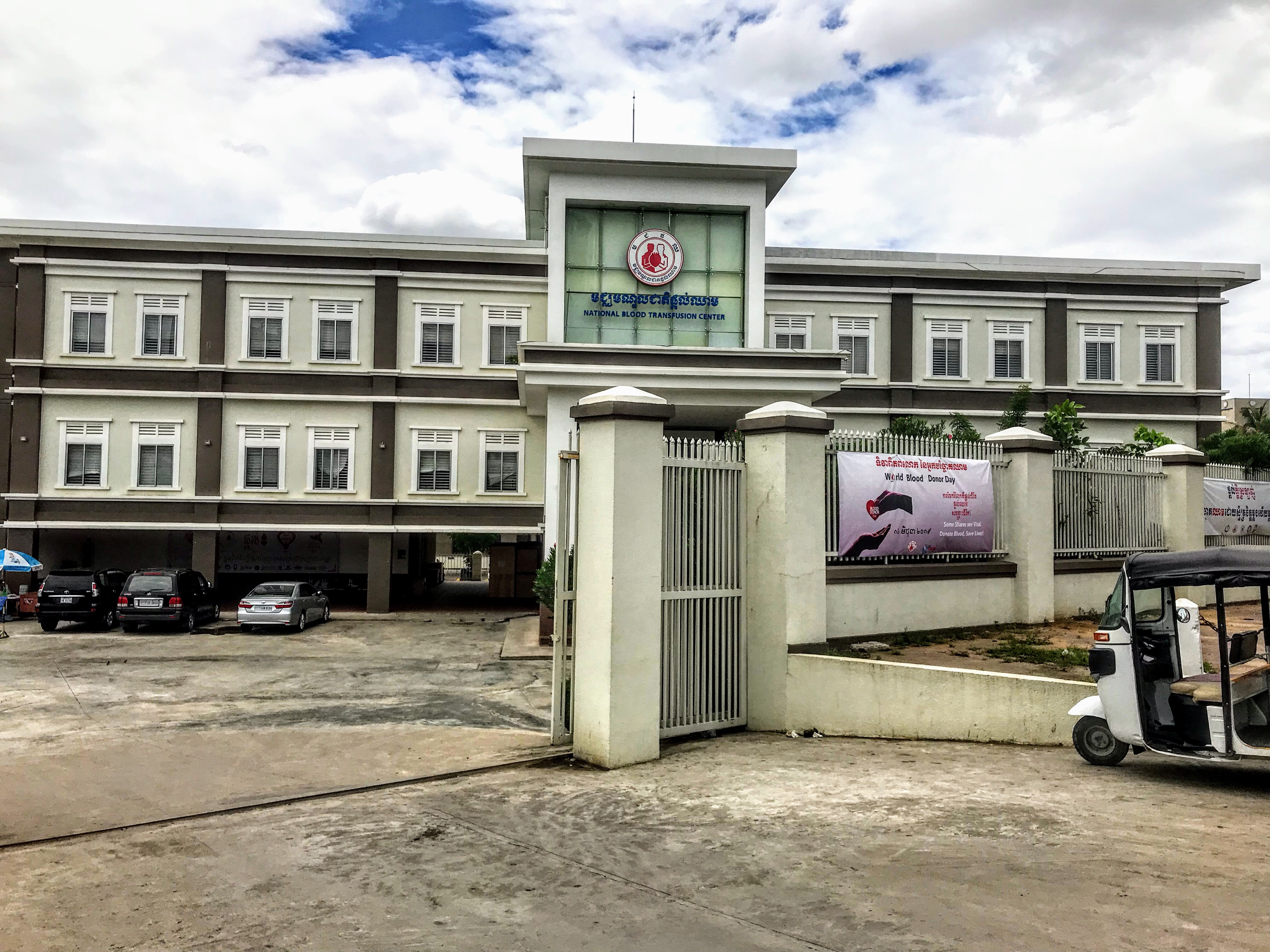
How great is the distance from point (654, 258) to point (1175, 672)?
17.2m

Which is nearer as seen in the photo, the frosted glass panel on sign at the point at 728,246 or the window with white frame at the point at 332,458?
the frosted glass panel on sign at the point at 728,246

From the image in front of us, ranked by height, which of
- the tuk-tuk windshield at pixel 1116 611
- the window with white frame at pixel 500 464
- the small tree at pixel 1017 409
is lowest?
the tuk-tuk windshield at pixel 1116 611

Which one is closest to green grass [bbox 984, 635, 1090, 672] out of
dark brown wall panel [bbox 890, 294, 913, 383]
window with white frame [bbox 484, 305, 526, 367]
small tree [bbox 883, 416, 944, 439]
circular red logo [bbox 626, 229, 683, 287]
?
small tree [bbox 883, 416, 944, 439]

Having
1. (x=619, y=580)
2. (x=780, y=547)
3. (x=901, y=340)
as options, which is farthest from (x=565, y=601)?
(x=901, y=340)

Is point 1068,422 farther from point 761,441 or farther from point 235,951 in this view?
point 235,951

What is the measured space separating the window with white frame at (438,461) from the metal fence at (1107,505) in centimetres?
1867

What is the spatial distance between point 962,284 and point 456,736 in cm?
2448

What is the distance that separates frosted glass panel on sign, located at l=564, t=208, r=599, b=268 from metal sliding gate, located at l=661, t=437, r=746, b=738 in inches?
541

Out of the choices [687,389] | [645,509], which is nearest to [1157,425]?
[687,389]

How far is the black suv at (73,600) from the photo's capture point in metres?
A: 23.8

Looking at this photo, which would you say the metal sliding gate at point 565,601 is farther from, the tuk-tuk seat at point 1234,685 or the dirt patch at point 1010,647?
the tuk-tuk seat at point 1234,685

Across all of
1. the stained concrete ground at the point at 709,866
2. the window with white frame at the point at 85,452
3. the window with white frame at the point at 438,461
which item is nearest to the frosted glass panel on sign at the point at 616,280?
the window with white frame at the point at 438,461

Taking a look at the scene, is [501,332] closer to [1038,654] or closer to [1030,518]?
[1030,518]

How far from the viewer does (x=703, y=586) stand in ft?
33.6
